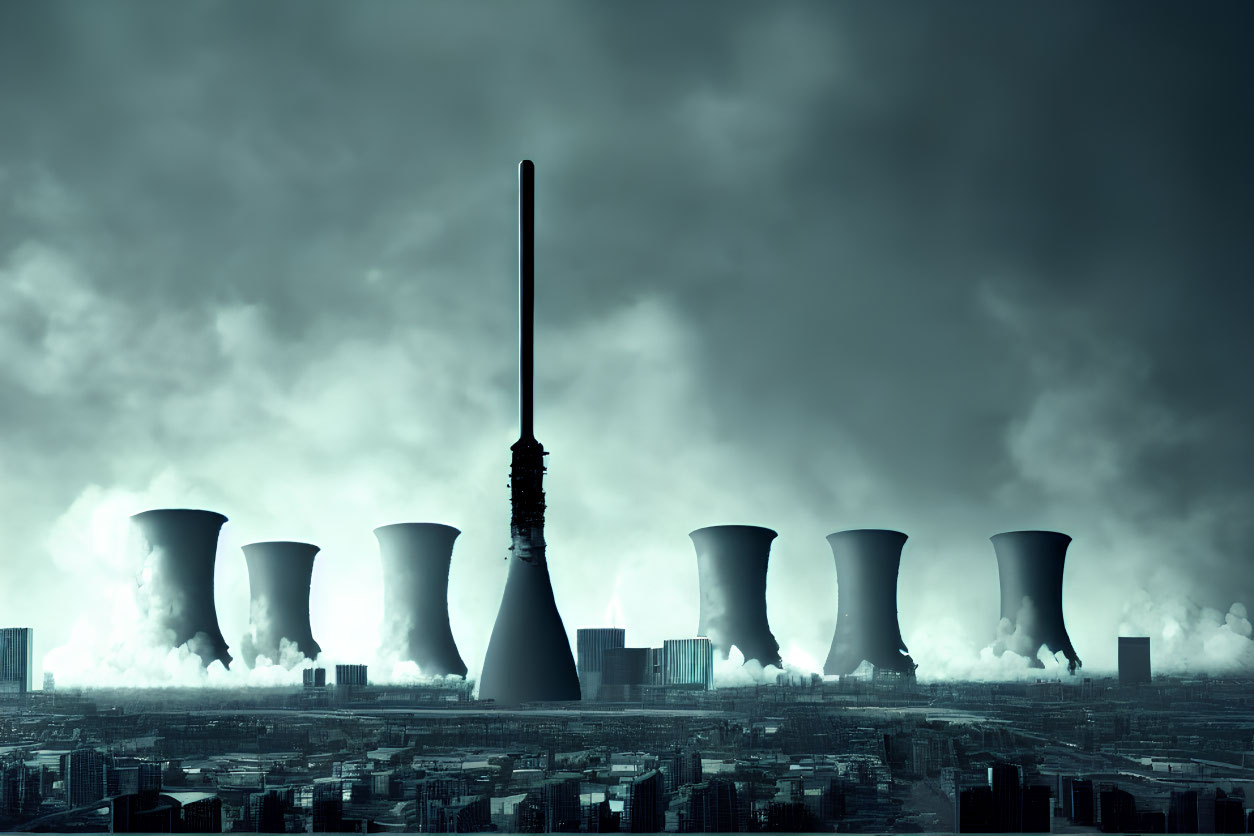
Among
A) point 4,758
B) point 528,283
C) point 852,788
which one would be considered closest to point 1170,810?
point 852,788

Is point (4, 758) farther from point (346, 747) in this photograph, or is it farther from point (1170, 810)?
point (1170, 810)

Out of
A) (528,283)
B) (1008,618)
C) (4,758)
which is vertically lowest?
(4,758)

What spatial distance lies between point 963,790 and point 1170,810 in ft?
8.63

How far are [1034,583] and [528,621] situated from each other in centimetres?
1120

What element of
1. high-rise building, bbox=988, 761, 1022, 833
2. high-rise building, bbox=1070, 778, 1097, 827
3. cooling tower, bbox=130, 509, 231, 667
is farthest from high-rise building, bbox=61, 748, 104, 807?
high-rise building, bbox=1070, 778, 1097, 827

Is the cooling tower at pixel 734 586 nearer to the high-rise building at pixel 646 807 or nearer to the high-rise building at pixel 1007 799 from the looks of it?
the high-rise building at pixel 646 807

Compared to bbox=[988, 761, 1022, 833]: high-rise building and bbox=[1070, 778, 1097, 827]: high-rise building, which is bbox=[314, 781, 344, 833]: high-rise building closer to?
bbox=[988, 761, 1022, 833]: high-rise building

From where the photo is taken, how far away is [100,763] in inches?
930

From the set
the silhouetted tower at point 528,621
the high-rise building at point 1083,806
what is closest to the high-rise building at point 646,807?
the silhouetted tower at point 528,621

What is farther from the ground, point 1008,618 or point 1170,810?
point 1008,618

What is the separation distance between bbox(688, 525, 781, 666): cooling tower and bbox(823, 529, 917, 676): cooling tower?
1909mm

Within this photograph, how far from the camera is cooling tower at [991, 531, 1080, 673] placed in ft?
87.2

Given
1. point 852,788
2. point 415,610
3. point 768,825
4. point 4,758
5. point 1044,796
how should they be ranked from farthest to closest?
point 4,758, point 415,610, point 852,788, point 768,825, point 1044,796

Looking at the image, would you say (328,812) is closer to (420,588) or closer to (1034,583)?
(420,588)
